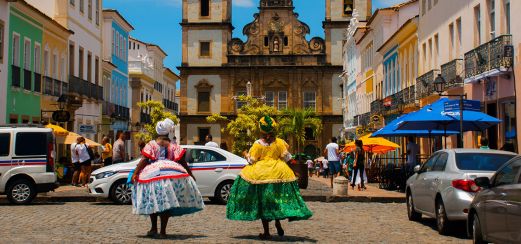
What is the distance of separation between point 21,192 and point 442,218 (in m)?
11.0

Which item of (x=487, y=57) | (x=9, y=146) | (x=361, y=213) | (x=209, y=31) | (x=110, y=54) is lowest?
(x=361, y=213)

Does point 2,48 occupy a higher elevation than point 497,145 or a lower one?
higher

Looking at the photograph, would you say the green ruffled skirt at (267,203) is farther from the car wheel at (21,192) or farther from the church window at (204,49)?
the church window at (204,49)

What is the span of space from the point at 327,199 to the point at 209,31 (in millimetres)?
62035

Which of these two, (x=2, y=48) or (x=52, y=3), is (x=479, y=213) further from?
(x=52, y=3)

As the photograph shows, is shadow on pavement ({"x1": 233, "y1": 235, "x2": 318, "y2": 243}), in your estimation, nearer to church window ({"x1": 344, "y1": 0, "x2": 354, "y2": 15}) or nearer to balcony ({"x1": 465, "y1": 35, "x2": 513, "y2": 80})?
balcony ({"x1": 465, "y1": 35, "x2": 513, "y2": 80})

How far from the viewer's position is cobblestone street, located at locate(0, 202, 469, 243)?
42.0ft

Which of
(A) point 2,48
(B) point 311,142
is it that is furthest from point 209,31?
(A) point 2,48

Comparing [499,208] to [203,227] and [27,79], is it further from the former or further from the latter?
[27,79]

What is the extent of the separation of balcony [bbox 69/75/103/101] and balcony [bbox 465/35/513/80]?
66.8 feet

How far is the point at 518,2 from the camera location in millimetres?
23266

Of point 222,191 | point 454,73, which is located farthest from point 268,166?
point 454,73

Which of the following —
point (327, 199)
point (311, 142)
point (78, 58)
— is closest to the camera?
point (327, 199)

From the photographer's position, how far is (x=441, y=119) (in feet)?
73.6
